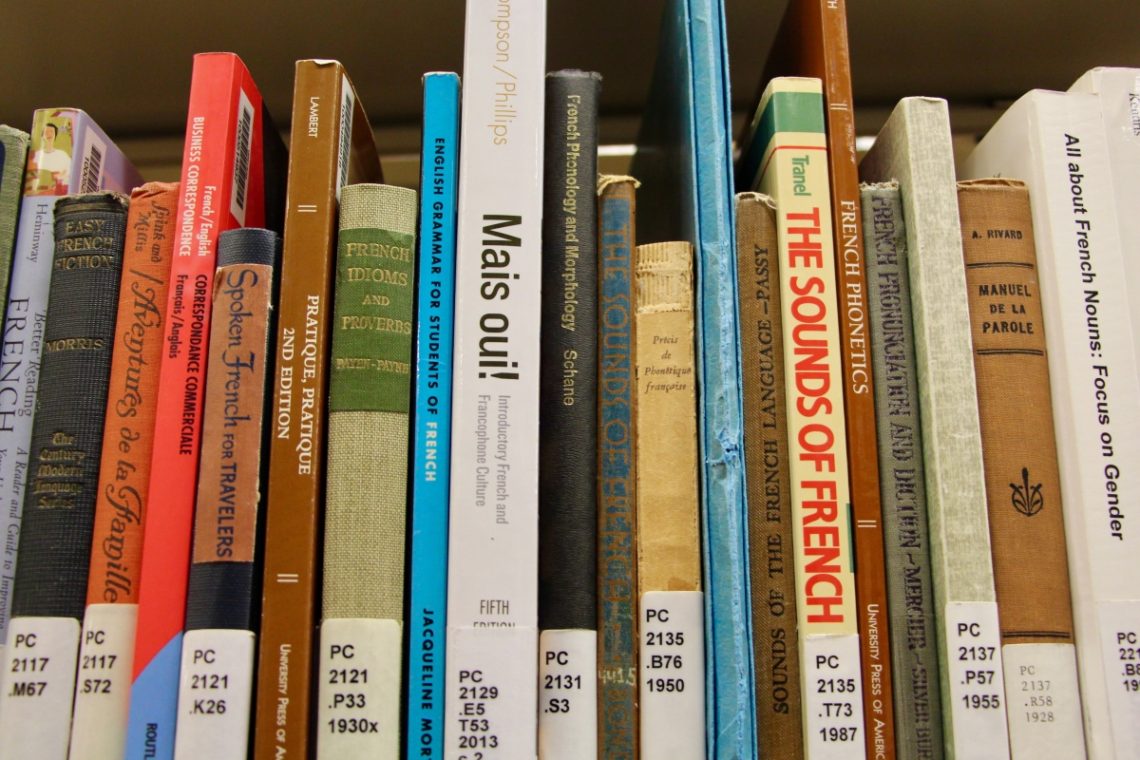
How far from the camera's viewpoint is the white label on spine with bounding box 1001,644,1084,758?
22.5 inches

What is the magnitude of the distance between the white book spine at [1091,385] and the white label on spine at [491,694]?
0.33 metres

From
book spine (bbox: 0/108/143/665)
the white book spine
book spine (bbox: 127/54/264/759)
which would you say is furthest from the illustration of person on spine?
the white book spine

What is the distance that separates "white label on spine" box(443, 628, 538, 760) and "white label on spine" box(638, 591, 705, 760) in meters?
0.07

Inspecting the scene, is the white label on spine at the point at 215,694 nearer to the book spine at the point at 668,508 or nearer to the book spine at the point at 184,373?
the book spine at the point at 184,373

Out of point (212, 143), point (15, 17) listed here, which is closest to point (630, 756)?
point (212, 143)

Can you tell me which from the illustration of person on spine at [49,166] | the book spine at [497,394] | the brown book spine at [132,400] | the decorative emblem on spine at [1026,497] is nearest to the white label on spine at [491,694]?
the book spine at [497,394]

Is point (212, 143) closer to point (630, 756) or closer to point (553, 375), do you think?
point (553, 375)

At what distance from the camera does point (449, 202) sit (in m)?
0.63

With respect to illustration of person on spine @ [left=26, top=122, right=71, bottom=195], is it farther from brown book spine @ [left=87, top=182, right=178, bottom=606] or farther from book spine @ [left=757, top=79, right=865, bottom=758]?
book spine @ [left=757, top=79, right=865, bottom=758]

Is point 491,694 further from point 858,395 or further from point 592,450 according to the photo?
point 858,395

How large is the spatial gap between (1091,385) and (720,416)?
0.24 m

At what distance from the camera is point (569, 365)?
0.61m

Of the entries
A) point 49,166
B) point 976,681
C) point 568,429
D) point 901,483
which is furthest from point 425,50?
point 976,681

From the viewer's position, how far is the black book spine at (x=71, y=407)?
1.97 feet
